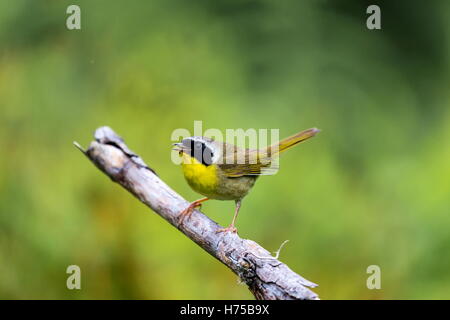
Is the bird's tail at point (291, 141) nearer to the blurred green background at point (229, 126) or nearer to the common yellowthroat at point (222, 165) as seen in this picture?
the common yellowthroat at point (222, 165)

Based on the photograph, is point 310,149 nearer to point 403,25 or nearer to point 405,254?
point 405,254

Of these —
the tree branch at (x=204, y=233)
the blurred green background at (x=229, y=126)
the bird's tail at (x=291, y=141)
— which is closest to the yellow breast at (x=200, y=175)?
the tree branch at (x=204, y=233)

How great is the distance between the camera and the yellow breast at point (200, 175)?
2.79 m

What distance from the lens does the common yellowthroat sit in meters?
2.79

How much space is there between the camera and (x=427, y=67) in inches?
163

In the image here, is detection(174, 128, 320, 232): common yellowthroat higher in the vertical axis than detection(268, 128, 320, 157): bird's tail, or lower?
lower

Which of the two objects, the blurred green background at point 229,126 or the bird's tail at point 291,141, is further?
the blurred green background at point 229,126


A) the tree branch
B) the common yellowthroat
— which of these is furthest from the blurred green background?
the tree branch

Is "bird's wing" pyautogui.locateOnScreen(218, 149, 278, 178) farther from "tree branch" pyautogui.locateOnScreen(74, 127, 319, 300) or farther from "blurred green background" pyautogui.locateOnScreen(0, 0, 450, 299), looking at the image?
"blurred green background" pyautogui.locateOnScreen(0, 0, 450, 299)

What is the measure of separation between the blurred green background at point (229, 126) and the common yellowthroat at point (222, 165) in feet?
1.78

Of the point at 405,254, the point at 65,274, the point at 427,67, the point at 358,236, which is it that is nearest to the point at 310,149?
the point at 358,236

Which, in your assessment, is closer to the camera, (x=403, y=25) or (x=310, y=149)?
(x=310, y=149)

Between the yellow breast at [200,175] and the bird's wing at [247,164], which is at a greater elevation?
the bird's wing at [247,164]

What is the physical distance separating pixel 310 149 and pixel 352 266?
0.86 m
